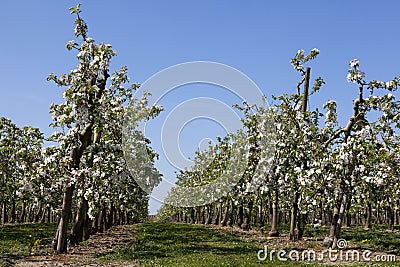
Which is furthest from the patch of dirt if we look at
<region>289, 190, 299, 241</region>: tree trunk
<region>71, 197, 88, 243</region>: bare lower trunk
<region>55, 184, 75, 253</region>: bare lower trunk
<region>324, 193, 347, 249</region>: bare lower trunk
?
<region>289, 190, 299, 241</region>: tree trunk

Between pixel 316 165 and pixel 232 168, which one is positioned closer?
pixel 316 165

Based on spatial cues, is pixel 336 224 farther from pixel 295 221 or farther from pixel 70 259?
pixel 70 259

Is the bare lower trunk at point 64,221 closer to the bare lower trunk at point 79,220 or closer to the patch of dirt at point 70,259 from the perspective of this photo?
the patch of dirt at point 70,259

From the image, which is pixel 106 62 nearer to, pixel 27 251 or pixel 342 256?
pixel 27 251

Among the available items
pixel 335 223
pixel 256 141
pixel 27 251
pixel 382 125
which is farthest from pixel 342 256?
pixel 27 251

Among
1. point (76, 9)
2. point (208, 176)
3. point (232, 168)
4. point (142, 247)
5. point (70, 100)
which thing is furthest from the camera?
point (208, 176)

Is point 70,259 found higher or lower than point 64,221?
lower

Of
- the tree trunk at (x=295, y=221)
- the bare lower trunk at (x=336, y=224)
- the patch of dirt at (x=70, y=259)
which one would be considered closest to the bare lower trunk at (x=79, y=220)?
the patch of dirt at (x=70, y=259)

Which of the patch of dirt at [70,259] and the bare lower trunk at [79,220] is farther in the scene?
the bare lower trunk at [79,220]

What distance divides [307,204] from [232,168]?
1526 cm

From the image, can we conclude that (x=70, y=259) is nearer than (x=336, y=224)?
Yes

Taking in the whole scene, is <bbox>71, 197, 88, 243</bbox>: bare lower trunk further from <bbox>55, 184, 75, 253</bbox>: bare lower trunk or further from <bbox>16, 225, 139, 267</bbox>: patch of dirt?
<bbox>55, 184, 75, 253</bbox>: bare lower trunk

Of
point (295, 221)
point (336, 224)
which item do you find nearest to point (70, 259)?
point (336, 224)

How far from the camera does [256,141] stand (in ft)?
100
